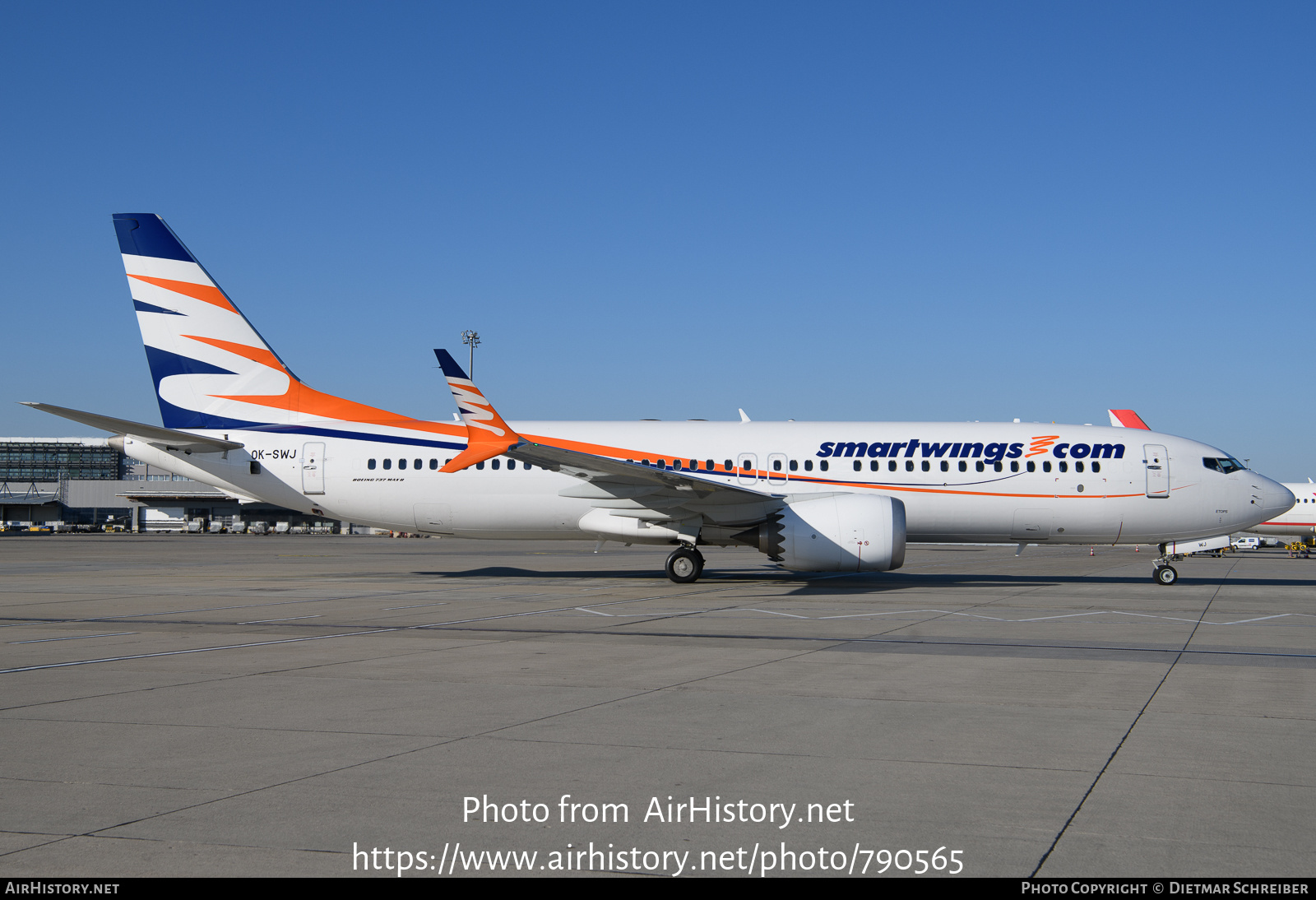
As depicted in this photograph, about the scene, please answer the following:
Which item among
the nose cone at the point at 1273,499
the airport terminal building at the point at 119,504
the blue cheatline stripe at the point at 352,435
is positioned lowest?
the airport terminal building at the point at 119,504

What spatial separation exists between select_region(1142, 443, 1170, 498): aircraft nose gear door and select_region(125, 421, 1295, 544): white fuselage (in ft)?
0.13

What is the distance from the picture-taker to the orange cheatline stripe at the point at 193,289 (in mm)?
23797

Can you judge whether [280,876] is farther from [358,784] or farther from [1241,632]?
[1241,632]

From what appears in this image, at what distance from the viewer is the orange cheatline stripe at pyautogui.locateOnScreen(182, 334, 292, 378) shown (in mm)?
24172

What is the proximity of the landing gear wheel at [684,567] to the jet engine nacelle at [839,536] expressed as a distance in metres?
2.18

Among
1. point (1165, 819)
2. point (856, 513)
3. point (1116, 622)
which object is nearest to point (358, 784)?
point (1165, 819)

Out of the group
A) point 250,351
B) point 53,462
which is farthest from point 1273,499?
point 53,462

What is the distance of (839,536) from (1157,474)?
28.1ft

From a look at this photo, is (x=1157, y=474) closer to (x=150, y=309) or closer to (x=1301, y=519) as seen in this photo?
(x=150, y=309)

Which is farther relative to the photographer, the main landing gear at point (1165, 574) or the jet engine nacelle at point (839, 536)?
the main landing gear at point (1165, 574)

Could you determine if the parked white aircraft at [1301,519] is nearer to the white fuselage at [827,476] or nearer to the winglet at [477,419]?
the white fuselage at [827,476]

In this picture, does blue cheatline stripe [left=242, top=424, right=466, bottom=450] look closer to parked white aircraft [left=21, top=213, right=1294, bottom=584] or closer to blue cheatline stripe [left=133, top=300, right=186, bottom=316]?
parked white aircraft [left=21, top=213, right=1294, bottom=584]

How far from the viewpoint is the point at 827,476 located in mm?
23297

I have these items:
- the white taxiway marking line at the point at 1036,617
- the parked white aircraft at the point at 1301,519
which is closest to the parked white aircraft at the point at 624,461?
the white taxiway marking line at the point at 1036,617
